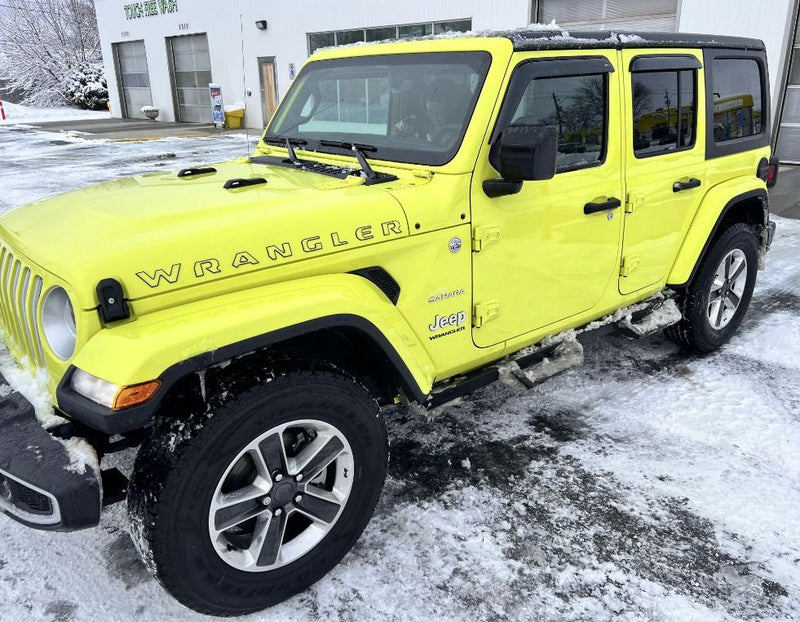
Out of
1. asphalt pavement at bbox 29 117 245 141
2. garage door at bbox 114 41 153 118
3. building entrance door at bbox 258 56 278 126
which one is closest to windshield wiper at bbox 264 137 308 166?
asphalt pavement at bbox 29 117 245 141

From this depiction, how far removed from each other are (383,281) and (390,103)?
1089mm

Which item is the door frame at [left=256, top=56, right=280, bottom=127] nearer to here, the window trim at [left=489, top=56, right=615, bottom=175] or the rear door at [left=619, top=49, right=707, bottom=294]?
the rear door at [left=619, top=49, right=707, bottom=294]

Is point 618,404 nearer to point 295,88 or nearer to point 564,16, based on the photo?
point 295,88

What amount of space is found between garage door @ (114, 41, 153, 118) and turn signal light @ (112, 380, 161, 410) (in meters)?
27.1

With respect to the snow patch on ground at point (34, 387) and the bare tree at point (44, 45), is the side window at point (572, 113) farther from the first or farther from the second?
the bare tree at point (44, 45)

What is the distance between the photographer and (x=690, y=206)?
155 inches

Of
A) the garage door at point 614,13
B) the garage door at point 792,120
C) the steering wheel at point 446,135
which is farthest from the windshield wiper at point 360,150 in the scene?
the garage door at point 792,120

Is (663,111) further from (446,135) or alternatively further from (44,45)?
(44,45)

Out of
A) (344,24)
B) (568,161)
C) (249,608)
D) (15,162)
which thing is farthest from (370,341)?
(344,24)

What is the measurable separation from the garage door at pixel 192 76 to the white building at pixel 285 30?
0.04m

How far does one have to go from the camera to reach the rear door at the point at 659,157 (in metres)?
3.47

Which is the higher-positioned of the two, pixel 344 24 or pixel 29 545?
pixel 344 24

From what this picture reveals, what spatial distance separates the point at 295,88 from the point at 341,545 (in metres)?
2.53

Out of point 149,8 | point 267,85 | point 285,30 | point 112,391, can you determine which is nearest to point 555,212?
→ point 112,391
